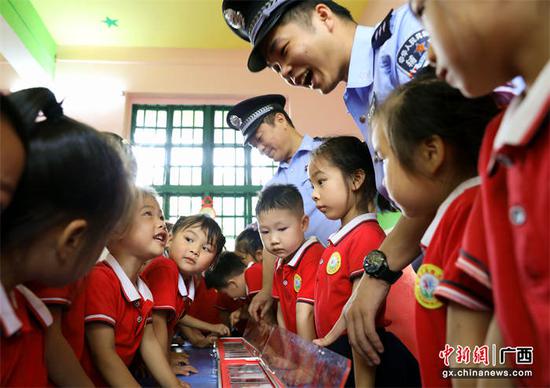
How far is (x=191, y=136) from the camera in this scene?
5.38m

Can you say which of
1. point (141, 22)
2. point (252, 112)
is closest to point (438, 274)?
point (252, 112)

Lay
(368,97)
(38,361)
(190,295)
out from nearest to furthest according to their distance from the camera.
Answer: (38,361), (368,97), (190,295)

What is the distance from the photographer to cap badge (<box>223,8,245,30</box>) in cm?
141

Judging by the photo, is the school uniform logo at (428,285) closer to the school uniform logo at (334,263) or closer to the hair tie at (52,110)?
the school uniform logo at (334,263)

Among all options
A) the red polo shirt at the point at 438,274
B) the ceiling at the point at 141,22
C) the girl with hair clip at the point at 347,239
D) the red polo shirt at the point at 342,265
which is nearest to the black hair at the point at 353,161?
the girl with hair clip at the point at 347,239

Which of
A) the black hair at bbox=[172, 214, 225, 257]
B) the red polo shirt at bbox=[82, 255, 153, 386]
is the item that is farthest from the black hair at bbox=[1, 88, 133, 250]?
the black hair at bbox=[172, 214, 225, 257]

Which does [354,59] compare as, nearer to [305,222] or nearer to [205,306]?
[305,222]

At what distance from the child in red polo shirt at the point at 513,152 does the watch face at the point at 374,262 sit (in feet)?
1.19

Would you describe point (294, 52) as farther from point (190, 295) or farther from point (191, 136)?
point (191, 136)

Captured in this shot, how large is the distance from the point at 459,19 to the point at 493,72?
0.08m

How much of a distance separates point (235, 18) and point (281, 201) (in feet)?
2.31

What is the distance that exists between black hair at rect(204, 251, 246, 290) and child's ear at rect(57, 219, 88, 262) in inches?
69.2

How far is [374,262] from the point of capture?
92 cm

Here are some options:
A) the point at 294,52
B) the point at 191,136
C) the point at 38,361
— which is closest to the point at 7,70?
the point at 191,136
